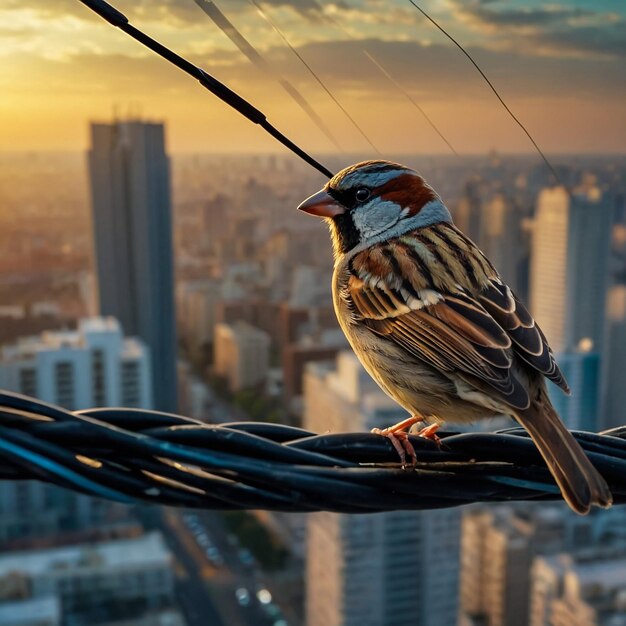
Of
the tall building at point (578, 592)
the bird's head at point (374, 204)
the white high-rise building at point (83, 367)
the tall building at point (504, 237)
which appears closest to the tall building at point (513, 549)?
the tall building at point (578, 592)

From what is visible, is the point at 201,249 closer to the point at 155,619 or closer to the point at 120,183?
the point at 120,183

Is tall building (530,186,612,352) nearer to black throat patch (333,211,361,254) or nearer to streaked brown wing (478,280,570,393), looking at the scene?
black throat patch (333,211,361,254)

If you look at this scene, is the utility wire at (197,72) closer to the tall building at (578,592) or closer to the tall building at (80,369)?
the tall building at (80,369)

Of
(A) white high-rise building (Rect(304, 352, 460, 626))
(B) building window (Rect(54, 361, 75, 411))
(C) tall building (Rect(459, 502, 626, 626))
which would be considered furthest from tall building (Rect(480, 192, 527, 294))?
(B) building window (Rect(54, 361, 75, 411))

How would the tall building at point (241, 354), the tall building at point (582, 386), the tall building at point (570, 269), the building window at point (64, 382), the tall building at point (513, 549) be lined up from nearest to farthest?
the tall building at point (570, 269)
the tall building at point (582, 386)
the building window at point (64, 382)
the tall building at point (513, 549)
the tall building at point (241, 354)

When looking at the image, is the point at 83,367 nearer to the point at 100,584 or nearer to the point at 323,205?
the point at 100,584

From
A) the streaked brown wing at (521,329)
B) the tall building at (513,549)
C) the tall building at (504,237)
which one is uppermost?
the tall building at (504,237)

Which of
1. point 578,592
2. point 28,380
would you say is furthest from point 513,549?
point 28,380

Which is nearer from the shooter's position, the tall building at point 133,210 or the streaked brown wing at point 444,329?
the streaked brown wing at point 444,329
